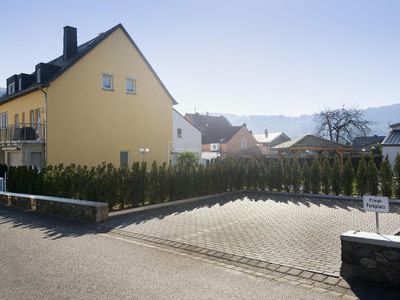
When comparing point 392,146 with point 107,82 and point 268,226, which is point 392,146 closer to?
point 107,82

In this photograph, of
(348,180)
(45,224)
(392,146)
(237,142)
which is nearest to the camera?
(45,224)

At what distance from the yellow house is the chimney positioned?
0.22 feet

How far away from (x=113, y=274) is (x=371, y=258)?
161 inches

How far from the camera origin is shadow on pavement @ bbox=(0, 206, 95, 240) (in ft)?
29.4

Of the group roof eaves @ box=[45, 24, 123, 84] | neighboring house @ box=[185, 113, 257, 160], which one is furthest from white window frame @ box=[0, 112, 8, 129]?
neighboring house @ box=[185, 113, 257, 160]

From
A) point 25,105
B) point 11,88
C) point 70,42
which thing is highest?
point 70,42

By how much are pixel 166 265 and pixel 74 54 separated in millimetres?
22528

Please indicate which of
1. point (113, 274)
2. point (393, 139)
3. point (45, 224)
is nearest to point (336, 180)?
point (45, 224)

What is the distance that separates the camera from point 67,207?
11.1 m

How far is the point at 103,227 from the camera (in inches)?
380

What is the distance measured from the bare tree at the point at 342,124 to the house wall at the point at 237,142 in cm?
1236

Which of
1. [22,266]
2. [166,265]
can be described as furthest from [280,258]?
[22,266]

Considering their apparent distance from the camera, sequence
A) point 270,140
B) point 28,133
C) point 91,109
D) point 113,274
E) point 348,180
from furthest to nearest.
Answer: point 270,140 < point 91,109 < point 28,133 < point 348,180 < point 113,274

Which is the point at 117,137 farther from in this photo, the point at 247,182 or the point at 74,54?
the point at 247,182
